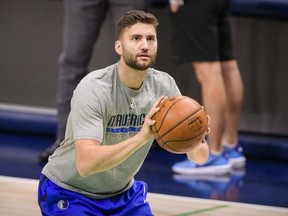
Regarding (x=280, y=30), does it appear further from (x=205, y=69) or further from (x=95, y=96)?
(x=95, y=96)

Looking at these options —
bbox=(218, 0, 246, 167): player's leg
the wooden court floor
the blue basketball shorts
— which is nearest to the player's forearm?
the blue basketball shorts

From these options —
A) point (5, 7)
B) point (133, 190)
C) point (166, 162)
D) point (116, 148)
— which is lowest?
point (166, 162)

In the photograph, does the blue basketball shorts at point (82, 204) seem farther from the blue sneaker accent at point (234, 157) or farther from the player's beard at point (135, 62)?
the blue sneaker accent at point (234, 157)

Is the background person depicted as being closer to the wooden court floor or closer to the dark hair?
the wooden court floor

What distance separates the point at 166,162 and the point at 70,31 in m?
1.11

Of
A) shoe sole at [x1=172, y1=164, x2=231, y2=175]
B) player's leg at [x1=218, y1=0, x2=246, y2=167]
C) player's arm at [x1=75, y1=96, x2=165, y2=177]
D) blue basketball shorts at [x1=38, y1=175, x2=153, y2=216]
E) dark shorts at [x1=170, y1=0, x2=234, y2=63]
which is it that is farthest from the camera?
player's leg at [x1=218, y1=0, x2=246, y2=167]

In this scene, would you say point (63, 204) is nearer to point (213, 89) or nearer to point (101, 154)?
point (101, 154)

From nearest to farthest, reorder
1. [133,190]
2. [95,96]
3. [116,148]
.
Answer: [116,148], [95,96], [133,190]

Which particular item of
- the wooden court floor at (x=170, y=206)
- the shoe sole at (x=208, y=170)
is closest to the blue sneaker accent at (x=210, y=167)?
the shoe sole at (x=208, y=170)

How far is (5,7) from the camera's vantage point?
7004mm

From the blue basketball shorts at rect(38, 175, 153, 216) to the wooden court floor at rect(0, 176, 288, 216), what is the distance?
0.81 metres

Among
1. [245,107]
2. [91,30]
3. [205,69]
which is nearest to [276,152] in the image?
[245,107]

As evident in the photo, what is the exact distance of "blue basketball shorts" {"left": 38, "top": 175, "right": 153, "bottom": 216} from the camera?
3.89 meters

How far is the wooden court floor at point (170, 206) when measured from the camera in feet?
16.0
